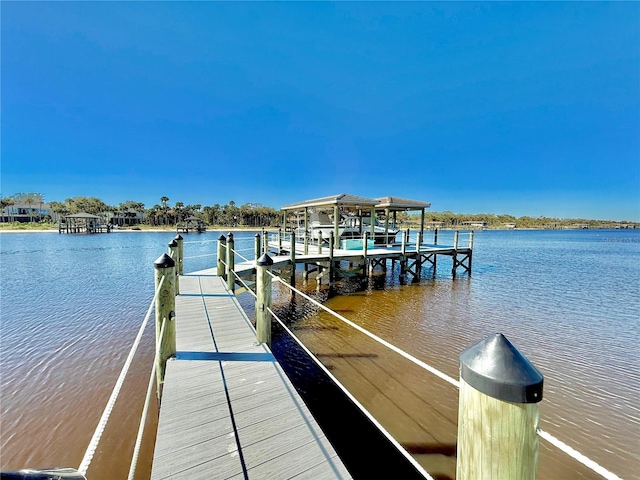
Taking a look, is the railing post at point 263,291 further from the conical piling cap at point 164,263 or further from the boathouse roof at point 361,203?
the boathouse roof at point 361,203

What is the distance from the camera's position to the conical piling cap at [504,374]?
34.7 inches


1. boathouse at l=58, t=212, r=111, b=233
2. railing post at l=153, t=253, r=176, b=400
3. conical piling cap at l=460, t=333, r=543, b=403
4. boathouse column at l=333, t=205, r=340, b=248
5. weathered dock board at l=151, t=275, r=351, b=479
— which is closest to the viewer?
conical piling cap at l=460, t=333, r=543, b=403

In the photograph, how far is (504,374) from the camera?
0.89 m

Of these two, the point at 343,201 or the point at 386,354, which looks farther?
the point at 343,201

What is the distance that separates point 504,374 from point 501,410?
13cm

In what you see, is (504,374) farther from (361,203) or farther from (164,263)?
(361,203)

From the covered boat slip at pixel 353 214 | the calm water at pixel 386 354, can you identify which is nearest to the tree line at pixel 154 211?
the covered boat slip at pixel 353 214

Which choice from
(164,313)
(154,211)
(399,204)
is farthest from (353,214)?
(154,211)

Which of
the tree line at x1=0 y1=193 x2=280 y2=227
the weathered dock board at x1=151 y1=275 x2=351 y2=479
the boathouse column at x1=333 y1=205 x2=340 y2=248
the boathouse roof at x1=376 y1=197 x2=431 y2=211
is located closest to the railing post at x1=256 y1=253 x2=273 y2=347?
the weathered dock board at x1=151 y1=275 x2=351 y2=479

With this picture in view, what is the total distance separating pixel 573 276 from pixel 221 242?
19.2 metres

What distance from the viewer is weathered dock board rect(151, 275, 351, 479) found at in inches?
86.7

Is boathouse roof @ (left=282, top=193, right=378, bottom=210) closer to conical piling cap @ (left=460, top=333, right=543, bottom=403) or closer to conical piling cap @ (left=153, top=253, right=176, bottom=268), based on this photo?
conical piling cap @ (left=153, top=253, right=176, bottom=268)

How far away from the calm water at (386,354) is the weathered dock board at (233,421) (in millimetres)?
1498

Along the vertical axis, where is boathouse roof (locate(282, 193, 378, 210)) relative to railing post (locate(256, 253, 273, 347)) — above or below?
above
